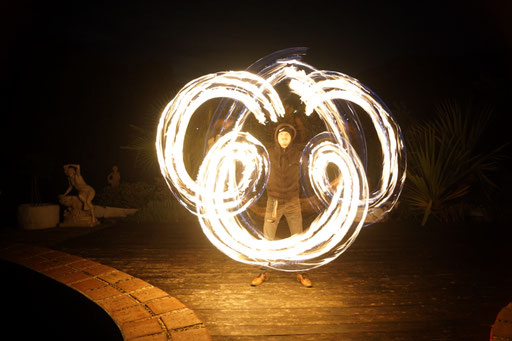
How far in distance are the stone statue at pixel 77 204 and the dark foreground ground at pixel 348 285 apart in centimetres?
101

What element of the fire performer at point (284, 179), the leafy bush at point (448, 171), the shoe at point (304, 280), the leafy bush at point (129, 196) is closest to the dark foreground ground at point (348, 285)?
the shoe at point (304, 280)

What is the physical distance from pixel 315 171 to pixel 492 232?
2.92m

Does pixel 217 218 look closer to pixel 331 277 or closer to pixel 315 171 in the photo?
pixel 331 277

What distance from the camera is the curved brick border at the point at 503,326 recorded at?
2453mm

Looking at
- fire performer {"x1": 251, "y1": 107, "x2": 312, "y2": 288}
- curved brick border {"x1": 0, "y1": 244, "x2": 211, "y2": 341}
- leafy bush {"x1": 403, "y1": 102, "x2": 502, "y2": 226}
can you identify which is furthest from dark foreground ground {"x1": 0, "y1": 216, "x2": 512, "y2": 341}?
leafy bush {"x1": 403, "y1": 102, "x2": 502, "y2": 226}

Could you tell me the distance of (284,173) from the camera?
375 centimetres

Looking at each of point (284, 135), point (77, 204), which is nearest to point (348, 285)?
point (284, 135)

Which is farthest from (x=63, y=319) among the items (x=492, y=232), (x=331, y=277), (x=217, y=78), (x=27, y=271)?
(x=492, y=232)

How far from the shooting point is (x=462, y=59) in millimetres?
19422

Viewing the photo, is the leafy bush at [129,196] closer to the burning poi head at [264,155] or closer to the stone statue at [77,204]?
the stone statue at [77,204]

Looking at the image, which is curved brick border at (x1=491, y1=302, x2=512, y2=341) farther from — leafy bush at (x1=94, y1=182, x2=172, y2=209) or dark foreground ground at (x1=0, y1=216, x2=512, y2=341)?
leafy bush at (x1=94, y1=182, x2=172, y2=209)

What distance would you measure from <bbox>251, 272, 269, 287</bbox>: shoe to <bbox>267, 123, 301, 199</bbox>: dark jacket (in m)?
0.73

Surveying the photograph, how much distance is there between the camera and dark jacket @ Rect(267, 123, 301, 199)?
3.75 m

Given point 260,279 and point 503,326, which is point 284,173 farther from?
point 503,326
